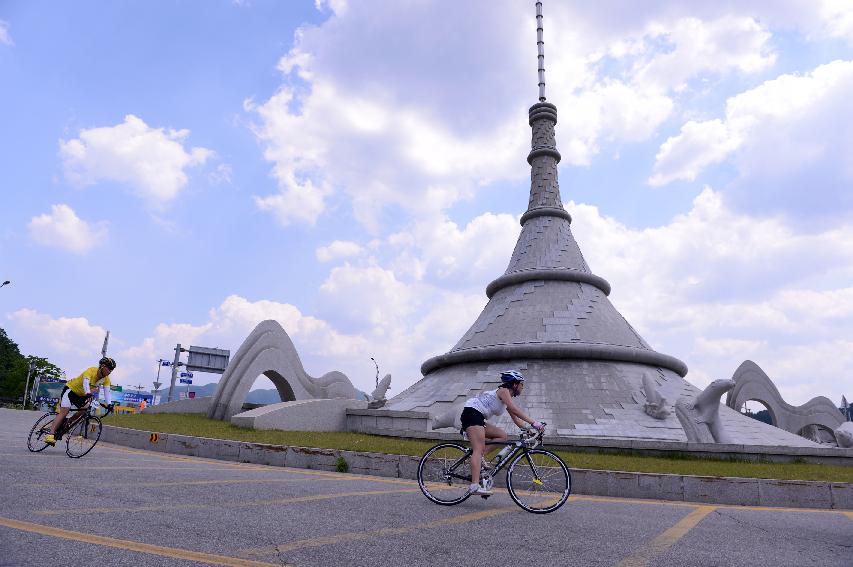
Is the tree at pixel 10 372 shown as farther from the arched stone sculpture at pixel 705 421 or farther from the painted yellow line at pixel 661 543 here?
the painted yellow line at pixel 661 543

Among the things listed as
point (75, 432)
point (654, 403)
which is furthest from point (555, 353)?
point (75, 432)

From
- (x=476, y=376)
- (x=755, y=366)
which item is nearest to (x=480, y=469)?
(x=476, y=376)

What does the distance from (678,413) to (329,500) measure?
14.7m

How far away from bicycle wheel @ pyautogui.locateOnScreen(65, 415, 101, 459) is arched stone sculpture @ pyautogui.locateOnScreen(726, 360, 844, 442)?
134 feet

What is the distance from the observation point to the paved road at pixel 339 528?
3957 mm

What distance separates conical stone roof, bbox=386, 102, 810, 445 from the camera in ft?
68.8

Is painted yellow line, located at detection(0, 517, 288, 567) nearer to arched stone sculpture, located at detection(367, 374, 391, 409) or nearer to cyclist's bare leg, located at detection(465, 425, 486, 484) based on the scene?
cyclist's bare leg, located at detection(465, 425, 486, 484)

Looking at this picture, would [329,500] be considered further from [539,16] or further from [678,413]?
[539,16]

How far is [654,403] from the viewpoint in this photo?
67.4 feet

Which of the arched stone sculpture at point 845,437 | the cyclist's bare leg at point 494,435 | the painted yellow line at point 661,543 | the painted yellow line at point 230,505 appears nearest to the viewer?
the painted yellow line at point 661,543

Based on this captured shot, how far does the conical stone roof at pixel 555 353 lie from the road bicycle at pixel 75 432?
11846 mm

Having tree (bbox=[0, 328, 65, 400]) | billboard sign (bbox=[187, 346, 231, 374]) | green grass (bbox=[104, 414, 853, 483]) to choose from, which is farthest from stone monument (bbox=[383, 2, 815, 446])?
tree (bbox=[0, 328, 65, 400])

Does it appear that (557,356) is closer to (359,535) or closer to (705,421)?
(705,421)

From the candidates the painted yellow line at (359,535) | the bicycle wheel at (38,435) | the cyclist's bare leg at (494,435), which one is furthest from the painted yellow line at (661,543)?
the bicycle wheel at (38,435)
